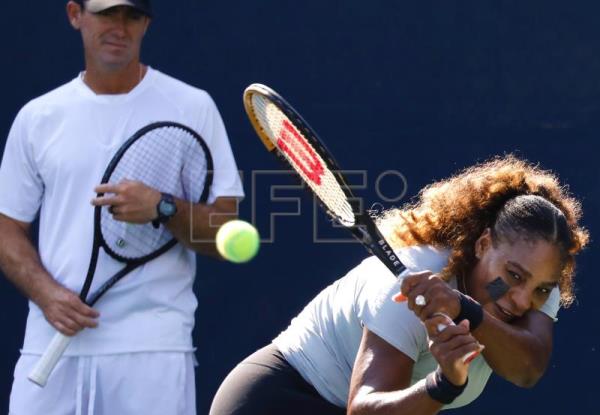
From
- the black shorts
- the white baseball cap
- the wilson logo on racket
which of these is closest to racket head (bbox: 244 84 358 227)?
the wilson logo on racket

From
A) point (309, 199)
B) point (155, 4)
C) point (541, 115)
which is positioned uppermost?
point (155, 4)

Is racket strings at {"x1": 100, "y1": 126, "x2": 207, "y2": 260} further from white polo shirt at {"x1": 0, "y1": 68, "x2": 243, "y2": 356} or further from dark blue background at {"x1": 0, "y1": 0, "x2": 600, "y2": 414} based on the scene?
dark blue background at {"x1": 0, "y1": 0, "x2": 600, "y2": 414}

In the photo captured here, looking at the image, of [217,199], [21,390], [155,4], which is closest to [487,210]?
[217,199]

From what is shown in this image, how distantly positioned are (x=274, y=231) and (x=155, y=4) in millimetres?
934

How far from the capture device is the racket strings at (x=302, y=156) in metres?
3.41

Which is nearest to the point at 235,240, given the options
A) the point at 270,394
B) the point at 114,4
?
the point at 270,394

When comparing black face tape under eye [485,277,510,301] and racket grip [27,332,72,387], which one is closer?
black face tape under eye [485,277,510,301]

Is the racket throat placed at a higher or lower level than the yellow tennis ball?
higher

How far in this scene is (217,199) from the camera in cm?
404

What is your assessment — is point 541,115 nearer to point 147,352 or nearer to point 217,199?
point 217,199

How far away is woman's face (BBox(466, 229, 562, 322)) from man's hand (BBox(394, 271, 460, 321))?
0.23m

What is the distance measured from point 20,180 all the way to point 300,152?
3.32 ft

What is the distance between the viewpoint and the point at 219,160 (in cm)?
408

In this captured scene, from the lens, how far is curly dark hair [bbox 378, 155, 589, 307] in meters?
3.30
